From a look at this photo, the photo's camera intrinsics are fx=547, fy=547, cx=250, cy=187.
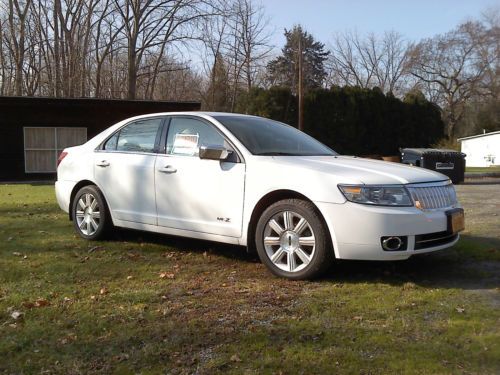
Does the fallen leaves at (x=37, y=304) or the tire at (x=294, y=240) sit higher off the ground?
the tire at (x=294, y=240)

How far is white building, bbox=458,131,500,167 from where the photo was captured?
45344mm

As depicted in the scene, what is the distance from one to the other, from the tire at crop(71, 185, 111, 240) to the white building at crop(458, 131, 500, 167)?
4362 centimetres

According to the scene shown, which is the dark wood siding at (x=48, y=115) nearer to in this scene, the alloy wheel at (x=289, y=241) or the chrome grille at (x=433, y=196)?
the alloy wheel at (x=289, y=241)

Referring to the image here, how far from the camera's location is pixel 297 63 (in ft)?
176

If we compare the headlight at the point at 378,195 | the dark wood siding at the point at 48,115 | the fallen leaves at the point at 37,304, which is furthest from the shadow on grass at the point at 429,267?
the dark wood siding at the point at 48,115

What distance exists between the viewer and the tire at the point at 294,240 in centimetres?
449

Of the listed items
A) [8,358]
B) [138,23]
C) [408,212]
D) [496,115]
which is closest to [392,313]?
[408,212]

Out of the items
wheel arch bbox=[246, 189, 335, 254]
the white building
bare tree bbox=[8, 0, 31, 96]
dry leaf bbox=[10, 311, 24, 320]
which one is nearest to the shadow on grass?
Answer: wheel arch bbox=[246, 189, 335, 254]

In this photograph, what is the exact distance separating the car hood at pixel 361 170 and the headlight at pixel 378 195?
0.17 ft

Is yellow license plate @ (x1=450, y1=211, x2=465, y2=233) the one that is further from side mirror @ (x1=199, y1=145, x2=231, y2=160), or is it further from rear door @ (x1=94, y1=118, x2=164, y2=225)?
rear door @ (x1=94, y1=118, x2=164, y2=225)

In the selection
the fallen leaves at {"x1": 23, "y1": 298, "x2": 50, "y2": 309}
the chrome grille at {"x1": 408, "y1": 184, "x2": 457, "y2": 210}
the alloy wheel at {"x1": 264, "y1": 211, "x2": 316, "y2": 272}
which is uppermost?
the chrome grille at {"x1": 408, "y1": 184, "x2": 457, "y2": 210}

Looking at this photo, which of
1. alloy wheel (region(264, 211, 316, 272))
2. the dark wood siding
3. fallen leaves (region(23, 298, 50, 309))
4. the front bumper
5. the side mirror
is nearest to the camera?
fallen leaves (region(23, 298, 50, 309))

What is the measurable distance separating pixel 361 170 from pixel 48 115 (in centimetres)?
1753

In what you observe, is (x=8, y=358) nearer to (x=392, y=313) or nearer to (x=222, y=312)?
(x=222, y=312)
